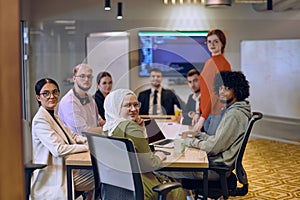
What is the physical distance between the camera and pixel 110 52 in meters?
7.30

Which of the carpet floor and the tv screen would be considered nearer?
the carpet floor

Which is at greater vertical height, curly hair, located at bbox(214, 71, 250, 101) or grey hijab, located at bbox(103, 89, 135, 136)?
curly hair, located at bbox(214, 71, 250, 101)

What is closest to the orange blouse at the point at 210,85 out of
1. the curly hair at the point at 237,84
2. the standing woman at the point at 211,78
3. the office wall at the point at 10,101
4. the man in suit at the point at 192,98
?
the standing woman at the point at 211,78

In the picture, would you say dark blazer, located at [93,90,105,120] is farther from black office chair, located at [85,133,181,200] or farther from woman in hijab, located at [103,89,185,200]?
black office chair, located at [85,133,181,200]

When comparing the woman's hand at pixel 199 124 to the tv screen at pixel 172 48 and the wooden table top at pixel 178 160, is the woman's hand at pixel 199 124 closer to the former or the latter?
the wooden table top at pixel 178 160

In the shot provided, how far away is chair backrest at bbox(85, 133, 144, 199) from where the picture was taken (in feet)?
7.32

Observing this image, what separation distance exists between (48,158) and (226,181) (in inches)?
47.1

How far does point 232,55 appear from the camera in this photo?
7367 millimetres

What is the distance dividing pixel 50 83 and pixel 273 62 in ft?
16.0

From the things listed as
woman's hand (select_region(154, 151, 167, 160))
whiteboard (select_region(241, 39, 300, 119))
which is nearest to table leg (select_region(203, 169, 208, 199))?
woman's hand (select_region(154, 151, 167, 160))

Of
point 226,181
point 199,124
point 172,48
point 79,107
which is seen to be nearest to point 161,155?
point 226,181

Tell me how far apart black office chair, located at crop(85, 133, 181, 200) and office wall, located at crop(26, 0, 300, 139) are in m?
4.77

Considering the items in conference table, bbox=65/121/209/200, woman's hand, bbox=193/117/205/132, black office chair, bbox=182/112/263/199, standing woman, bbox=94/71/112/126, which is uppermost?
standing woman, bbox=94/71/112/126

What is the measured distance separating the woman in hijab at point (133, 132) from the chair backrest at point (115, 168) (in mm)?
91
